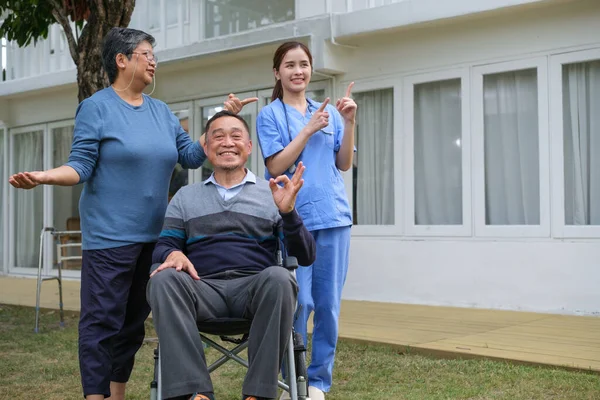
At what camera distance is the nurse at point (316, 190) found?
3.90 m

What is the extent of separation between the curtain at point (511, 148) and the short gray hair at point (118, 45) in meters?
5.20

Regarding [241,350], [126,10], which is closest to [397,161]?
[126,10]

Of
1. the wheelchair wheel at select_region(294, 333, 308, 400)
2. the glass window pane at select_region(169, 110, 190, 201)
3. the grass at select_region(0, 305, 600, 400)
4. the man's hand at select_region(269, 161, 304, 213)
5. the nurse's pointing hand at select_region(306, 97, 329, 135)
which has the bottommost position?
the grass at select_region(0, 305, 600, 400)

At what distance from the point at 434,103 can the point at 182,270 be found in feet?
19.1

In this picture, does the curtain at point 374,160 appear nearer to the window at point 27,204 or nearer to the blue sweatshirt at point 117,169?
the blue sweatshirt at point 117,169

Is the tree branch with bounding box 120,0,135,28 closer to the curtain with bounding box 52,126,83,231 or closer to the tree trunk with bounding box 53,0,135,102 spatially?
the tree trunk with bounding box 53,0,135,102

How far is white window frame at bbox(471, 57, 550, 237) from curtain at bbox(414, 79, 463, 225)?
0.81ft

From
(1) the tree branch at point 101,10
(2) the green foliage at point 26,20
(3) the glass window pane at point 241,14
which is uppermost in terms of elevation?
(3) the glass window pane at point 241,14

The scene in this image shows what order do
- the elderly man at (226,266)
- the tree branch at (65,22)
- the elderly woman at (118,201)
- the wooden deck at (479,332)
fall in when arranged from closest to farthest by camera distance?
the elderly man at (226,266) → the elderly woman at (118,201) → the wooden deck at (479,332) → the tree branch at (65,22)

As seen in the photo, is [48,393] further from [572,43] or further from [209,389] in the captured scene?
[572,43]

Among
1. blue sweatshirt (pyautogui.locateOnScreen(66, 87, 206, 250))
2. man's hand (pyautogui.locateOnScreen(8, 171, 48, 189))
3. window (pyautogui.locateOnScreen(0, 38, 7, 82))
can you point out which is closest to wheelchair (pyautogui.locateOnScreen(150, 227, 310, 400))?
blue sweatshirt (pyautogui.locateOnScreen(66, 87, 206, 250))

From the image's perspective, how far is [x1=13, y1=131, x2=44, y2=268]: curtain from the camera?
43.4ft

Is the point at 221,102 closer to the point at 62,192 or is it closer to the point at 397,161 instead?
the point at 397,161

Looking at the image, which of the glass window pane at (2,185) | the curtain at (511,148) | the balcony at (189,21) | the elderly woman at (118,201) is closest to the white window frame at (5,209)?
the glass window pane at (2,185)
